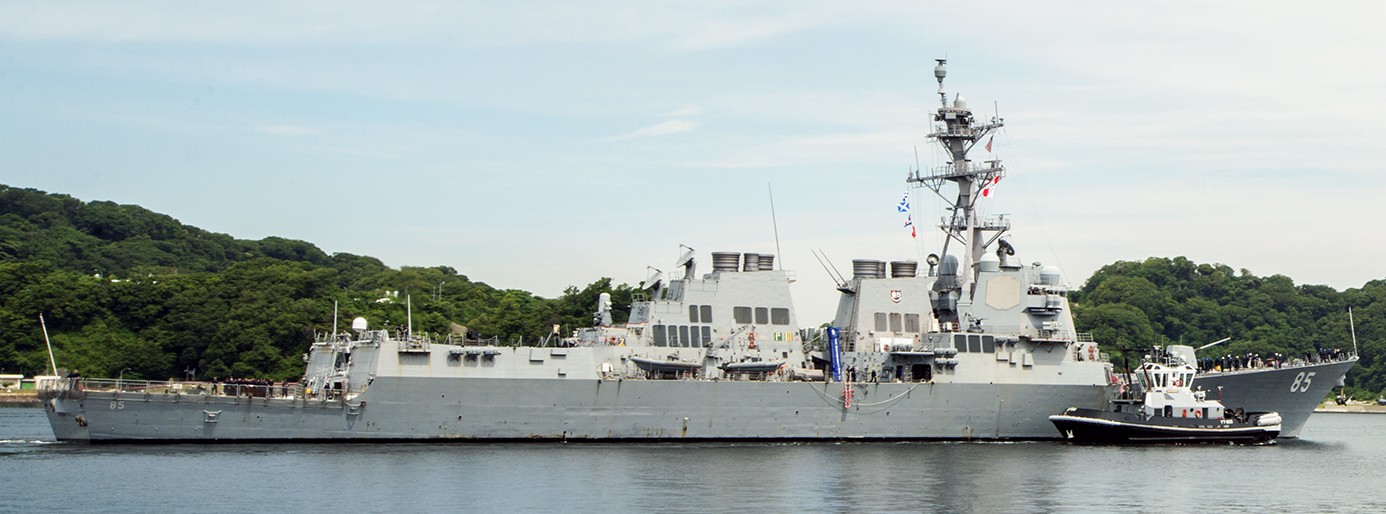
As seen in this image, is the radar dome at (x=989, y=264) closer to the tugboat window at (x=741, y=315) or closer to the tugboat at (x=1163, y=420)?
the tugboat at (x=1163, y=420)

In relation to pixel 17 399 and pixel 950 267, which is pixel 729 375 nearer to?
pixel 950 267

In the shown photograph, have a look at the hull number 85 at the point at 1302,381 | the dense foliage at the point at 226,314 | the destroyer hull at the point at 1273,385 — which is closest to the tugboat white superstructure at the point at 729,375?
the destroyer hull at the point at 1273,385

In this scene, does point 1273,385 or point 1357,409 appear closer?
point 1273,385

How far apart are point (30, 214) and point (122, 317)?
36.9 metres

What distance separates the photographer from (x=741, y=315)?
1629 inches

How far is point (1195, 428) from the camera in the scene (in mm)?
42156

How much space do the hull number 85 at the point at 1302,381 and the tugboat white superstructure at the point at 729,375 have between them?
5.75 metres

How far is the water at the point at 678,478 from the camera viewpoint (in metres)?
27.7

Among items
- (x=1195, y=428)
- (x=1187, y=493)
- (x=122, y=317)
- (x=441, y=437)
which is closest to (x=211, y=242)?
(x=122, y=317)

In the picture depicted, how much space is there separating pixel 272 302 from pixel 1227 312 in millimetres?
66682

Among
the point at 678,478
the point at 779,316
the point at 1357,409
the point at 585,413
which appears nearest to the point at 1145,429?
the point at 779,316

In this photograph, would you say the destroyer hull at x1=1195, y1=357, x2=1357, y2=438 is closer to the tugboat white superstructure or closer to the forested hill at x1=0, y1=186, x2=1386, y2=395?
the tugboat white superstructure

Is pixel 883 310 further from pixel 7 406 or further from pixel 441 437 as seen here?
pixel 7 406

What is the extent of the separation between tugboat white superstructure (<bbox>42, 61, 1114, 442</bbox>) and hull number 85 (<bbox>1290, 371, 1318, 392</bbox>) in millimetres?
5747
